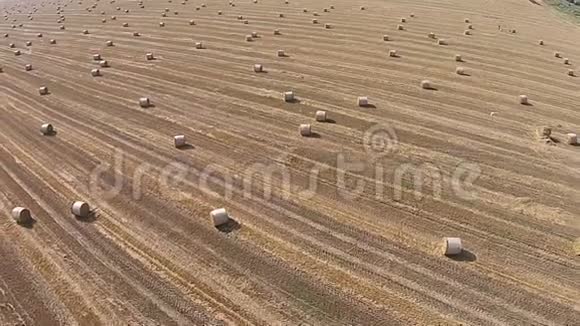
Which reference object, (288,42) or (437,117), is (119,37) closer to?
(288,42)

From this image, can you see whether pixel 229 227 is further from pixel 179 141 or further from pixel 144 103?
pixel 144 103

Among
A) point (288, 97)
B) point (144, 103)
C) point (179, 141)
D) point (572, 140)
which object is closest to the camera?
point (572, 140)

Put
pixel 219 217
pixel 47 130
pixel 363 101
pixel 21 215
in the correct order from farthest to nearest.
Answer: pixel 363 101, pixel 47 130, pixel 21 215, pixel 219 217

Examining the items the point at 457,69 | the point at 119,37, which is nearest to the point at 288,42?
the point at 457,69

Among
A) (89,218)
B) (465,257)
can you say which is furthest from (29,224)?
(465,257)

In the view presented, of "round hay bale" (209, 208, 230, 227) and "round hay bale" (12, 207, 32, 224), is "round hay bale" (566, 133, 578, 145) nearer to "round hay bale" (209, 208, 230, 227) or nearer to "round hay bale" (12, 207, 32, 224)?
"round hay bale" (209, 208, 230, 227)

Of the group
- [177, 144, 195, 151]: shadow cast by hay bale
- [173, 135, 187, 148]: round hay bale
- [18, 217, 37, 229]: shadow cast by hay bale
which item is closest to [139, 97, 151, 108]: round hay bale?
[173, 135, 187, 148]: round hay bale
